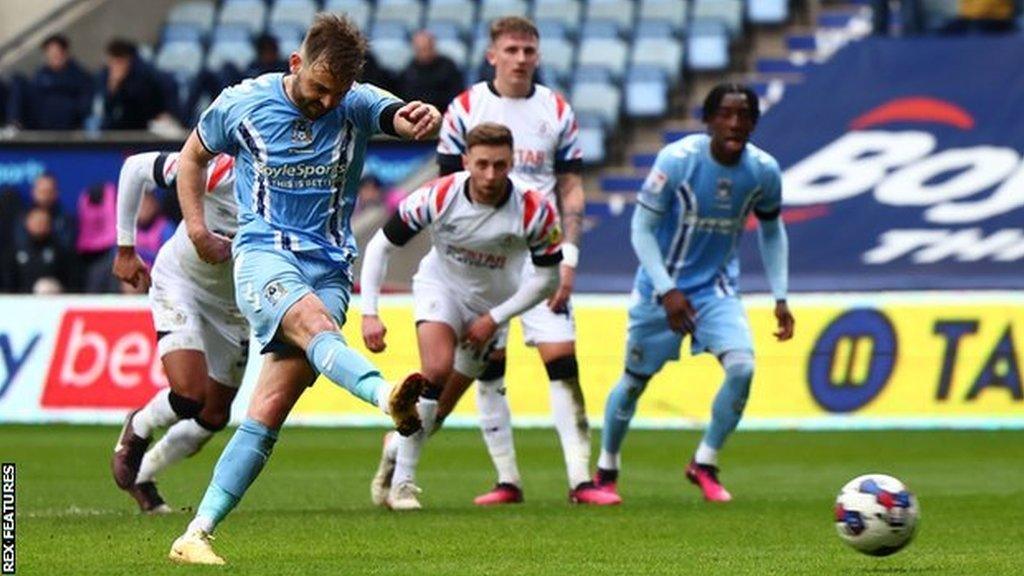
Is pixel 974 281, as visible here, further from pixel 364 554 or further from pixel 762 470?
pixel 364 554

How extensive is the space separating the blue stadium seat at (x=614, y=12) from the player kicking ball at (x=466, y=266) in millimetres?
13972

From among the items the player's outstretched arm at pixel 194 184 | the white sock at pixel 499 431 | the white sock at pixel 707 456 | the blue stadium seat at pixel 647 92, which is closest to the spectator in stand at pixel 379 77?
the blue stadium seat at pixel 647 92

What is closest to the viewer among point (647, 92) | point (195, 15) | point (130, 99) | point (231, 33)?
point (130, 99)

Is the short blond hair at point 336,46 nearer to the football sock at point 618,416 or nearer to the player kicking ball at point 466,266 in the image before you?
the player kicking ball at point 466,266

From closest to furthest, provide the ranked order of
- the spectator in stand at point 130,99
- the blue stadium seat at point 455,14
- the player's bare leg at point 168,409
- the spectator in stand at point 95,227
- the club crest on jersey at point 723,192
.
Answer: the player's bare leg at point 168,409, the club crest on jersey at point 723,192, the spectator in stand at point 95,227, the spectator in stand at point 130,99, the blue stadium seat at point 455,14

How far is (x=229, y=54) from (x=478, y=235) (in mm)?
15400

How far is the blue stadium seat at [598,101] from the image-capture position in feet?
84.4

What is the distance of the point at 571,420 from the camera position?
45.6 feet

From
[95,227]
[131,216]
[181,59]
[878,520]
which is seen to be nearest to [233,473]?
[878,520]

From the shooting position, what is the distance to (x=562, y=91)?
85.3 feet

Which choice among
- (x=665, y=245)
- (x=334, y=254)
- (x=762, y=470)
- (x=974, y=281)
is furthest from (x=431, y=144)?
(x=334, y=254)

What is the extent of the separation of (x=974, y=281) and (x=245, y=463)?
12329 millimetres

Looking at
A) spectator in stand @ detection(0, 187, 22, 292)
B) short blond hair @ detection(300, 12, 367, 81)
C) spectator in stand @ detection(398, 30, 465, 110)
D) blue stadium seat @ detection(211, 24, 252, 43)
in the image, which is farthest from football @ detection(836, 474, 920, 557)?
blue stadium seat @ detection(211, 24, 252, 43)

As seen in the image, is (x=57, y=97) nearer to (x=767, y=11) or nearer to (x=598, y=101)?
(x=598, y=101)
